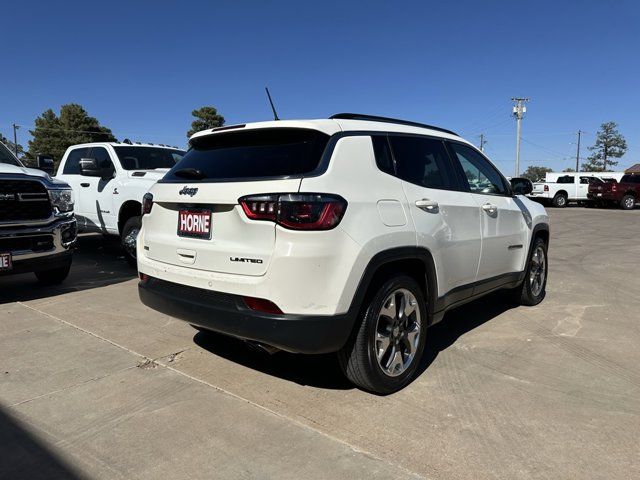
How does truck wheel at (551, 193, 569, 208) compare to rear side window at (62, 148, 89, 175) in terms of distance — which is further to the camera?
truck wheel at (551, 193, 569, 208)

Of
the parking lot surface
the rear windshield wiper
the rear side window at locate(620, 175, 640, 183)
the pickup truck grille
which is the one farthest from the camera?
the rear side window at locate(620, 175, 640, 183)

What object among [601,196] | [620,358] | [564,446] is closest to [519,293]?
[620,358]

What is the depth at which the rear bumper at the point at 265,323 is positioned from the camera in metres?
2.84

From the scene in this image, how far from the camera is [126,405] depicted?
10.4 feet

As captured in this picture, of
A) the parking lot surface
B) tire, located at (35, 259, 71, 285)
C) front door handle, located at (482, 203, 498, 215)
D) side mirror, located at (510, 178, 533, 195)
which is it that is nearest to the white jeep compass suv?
front door handle, located at (482, 203, 498, 215)

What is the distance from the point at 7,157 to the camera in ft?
21.5

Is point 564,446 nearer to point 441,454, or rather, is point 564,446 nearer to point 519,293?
point 441,454

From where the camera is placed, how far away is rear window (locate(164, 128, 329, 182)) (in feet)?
9.90

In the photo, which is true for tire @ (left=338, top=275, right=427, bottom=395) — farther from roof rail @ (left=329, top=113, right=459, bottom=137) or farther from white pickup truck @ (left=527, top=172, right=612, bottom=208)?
white pickup truck @ (left=527, top=172, right=612, bottom=208)

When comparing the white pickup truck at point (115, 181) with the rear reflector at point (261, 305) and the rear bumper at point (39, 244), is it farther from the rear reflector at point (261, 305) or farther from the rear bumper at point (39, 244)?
the rear reflector at point (261, 305)

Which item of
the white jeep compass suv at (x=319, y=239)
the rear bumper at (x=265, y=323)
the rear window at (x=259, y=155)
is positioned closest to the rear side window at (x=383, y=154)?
the white jeep compass suv at (x=319, y=239)

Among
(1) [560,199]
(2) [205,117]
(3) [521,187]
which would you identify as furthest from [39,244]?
(2) [205,117]

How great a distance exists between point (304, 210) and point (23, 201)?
4203 mm

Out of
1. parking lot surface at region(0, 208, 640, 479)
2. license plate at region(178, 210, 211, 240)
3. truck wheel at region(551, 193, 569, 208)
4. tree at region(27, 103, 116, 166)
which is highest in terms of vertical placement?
tree at region(27, 103, 116, 166)
